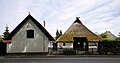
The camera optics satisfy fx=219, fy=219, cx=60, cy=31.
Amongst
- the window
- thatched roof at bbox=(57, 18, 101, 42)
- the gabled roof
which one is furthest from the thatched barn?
the window

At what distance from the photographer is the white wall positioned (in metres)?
34.3

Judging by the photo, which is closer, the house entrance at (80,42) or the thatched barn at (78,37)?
the thatched barn at (78,37)

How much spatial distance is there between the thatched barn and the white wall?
11.5m

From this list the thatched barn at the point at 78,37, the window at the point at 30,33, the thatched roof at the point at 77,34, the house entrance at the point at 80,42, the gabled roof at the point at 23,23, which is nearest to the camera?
the gabled roof at the point at 23,23

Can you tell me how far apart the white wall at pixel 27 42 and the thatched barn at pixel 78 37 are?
→ 1150cm

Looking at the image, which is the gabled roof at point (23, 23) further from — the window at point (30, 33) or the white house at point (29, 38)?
the window at point (30, 33)

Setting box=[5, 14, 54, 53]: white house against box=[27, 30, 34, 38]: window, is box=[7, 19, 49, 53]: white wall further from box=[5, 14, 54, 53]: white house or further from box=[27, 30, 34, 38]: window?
box=[27, 30, 34, 38]: window

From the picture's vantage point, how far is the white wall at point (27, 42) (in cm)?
3434

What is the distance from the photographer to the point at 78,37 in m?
46.1

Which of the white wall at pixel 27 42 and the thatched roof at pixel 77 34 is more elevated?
the thatched roof at pixel 77 34

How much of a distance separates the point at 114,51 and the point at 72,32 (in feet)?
46.4

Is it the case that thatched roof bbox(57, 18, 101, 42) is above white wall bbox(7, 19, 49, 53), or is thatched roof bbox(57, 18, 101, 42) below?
above

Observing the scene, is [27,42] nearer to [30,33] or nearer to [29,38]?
[29,38]

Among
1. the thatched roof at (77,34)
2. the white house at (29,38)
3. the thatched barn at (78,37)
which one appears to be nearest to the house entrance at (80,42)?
the thatched barn at (78,37)
